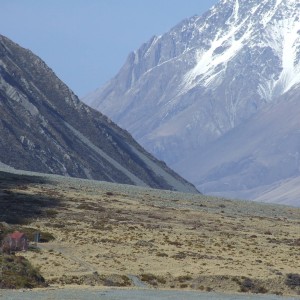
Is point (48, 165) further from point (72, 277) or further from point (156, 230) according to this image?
point (72, 277)

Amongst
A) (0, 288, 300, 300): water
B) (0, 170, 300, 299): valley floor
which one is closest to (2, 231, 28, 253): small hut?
(0, 170, 300, 299): valley floor

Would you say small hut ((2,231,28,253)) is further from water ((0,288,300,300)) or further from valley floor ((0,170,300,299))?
water ((0,288,300,300))

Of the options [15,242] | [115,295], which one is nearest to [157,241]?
[15,242]

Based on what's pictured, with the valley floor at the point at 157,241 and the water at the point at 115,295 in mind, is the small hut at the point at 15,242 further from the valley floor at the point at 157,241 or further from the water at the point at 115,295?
the water at the point at 115,295

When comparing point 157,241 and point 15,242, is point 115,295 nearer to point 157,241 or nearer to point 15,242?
point 15,242

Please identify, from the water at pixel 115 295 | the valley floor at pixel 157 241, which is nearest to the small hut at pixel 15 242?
the valley floor at pixel 157 241

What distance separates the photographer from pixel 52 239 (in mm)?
82312

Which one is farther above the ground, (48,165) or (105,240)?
(48,165)

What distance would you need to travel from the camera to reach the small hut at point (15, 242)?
72.9 meters

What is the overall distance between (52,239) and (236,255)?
12841mm

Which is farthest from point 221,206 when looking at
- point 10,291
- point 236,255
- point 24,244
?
point 10,291

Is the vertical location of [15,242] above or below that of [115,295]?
above

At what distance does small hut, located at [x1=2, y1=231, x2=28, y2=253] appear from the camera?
239ft

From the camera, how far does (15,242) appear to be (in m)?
73.9
